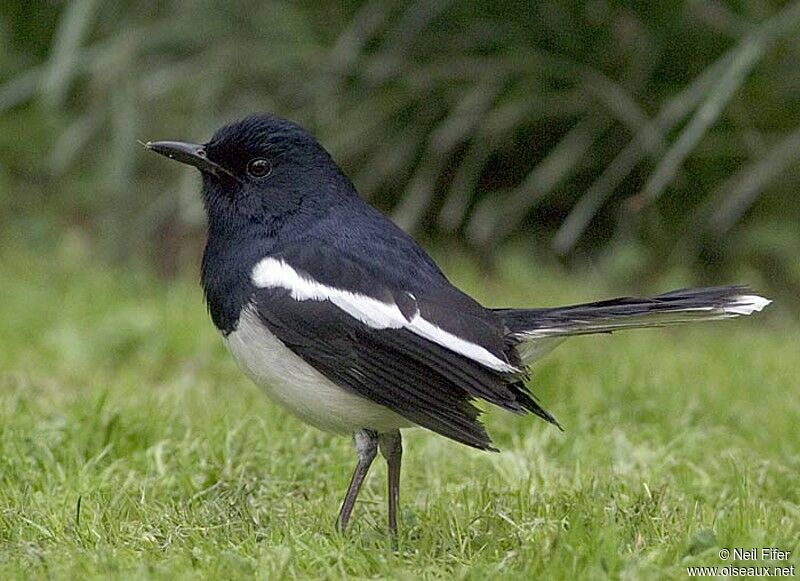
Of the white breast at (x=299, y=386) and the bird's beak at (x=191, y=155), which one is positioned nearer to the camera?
the white breast at (x=299, y=386)

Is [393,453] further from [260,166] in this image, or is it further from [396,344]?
[260,166]

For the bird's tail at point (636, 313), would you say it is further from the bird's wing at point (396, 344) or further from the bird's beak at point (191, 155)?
the bird's beak at point (191, 155)

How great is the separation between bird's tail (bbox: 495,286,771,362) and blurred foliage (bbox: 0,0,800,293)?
11.9 ft

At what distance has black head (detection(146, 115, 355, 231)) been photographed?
3.96m

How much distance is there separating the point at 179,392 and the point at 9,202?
3.95m

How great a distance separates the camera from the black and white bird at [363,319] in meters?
3.53

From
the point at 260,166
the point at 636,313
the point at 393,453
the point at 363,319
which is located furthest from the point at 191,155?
the point at 636,313

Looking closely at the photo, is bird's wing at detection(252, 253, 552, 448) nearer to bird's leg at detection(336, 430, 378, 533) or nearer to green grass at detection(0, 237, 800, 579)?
bird's leg at detection(336, 430, 378, 533)

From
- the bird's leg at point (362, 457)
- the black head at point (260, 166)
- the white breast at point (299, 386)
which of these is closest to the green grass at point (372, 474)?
the bird's leg at point (362, 457)

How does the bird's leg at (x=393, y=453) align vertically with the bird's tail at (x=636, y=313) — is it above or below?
below

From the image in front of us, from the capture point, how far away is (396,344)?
3541 mm

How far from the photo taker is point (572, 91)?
7.73 metres

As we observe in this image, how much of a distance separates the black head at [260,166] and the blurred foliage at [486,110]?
3483mm

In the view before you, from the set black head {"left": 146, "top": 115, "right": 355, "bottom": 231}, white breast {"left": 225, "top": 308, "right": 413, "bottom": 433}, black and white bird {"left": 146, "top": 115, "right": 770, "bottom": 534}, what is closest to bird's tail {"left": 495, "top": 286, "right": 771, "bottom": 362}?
black and white bird {"left": 146, "top": 115, "right": 770, "bottom": 534}
